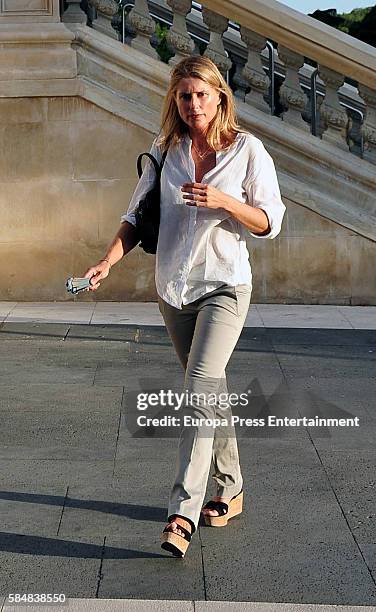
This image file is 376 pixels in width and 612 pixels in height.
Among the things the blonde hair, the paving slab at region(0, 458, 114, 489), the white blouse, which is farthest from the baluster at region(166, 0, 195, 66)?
the white blouse

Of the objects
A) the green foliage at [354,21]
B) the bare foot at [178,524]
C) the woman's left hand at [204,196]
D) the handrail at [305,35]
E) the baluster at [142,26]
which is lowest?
the green foliage at [354,21]

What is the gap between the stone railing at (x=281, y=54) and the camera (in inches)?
441

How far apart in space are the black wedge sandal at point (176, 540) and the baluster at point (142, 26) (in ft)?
24.3

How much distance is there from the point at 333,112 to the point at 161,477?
6166mm

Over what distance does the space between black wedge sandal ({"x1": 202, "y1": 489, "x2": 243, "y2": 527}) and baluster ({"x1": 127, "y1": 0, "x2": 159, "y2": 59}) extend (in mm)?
6910

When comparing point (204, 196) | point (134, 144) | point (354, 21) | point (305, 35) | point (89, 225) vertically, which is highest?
point (204, 196)

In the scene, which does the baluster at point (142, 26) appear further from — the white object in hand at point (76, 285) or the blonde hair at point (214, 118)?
the white object in hand at point (76, 285)

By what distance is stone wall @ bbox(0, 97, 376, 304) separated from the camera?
11.3 metres

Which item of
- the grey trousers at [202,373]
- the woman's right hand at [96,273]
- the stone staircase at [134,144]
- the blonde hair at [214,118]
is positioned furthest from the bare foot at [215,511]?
the stone staircase at [134,144]

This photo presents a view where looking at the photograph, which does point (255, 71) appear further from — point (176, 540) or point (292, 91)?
point (176, 540)

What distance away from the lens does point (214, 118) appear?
5.16m

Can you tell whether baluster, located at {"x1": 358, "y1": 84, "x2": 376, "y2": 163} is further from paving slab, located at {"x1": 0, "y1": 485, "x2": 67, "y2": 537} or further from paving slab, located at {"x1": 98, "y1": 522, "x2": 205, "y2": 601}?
paving slab, located at {"x1": 98, "y1": 522, "x2": 205, "y2": 601}

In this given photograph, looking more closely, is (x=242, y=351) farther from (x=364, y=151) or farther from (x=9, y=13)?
(x=9, y=13)

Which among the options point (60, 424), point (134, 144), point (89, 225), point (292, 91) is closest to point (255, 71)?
point (292, 91)
